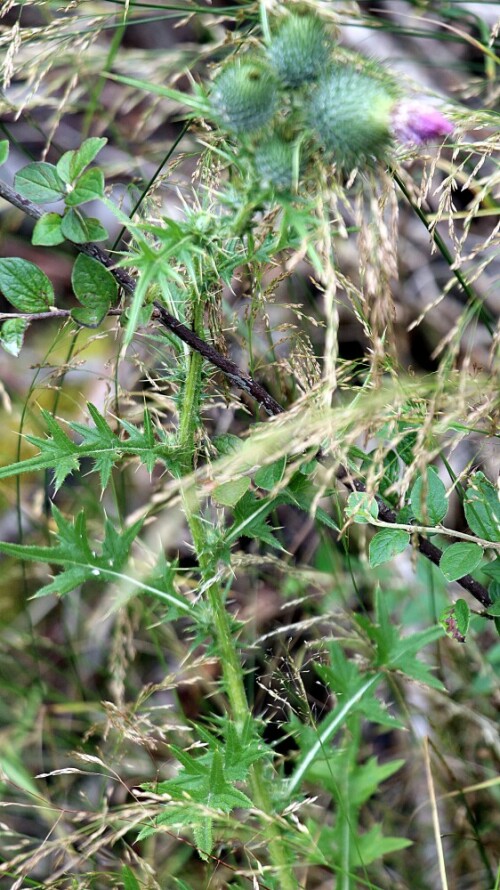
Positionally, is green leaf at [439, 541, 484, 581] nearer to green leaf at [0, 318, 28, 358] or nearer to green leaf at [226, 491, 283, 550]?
green leaf at [226, 491, 283, 550]

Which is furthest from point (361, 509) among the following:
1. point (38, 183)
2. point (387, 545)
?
point (38, 183)

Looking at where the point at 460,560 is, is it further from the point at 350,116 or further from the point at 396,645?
the point at 350,116

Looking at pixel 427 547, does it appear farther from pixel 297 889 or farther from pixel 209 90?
pixel 209 90

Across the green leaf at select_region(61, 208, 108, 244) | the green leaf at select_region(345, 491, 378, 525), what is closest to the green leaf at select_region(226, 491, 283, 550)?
the green leaf at select_region(345, 491, 378, 525)

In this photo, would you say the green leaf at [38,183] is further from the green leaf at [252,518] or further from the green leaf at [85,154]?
the green leaf at [252,518]

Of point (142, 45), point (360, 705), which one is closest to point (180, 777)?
point (360, 705)

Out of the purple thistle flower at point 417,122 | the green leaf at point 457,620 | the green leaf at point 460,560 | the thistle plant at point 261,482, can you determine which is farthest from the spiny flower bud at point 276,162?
the green leaf at point 457,620
